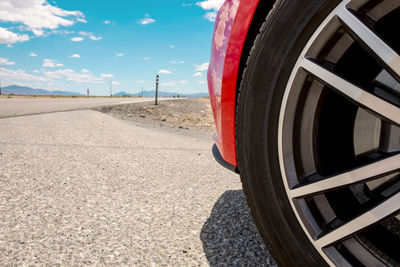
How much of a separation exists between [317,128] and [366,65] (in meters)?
0.28

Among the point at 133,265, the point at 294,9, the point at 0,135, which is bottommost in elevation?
the point at 133,265

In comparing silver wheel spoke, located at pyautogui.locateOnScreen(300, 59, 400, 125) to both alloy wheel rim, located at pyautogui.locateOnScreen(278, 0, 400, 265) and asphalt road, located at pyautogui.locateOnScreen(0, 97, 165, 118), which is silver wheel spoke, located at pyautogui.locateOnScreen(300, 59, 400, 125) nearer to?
alloy wheel rim, located at pyautogui.locateOnScreen(278, 0, 400, 265)

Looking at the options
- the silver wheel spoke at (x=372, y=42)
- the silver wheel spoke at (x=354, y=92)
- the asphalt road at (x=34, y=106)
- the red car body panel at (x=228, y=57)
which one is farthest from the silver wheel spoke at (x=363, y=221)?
the asphalt road at (x=34, y=106)

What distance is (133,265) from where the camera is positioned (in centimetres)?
112

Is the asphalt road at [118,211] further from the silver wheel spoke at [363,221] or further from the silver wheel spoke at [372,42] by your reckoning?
the silver wheel spoke at [372,42]

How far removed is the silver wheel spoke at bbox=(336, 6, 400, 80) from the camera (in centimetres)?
78

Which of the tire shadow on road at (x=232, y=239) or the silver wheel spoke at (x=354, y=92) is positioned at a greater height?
the silver wheel spoke at (x=354, y=92)

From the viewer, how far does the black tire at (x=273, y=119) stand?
882 millimetres

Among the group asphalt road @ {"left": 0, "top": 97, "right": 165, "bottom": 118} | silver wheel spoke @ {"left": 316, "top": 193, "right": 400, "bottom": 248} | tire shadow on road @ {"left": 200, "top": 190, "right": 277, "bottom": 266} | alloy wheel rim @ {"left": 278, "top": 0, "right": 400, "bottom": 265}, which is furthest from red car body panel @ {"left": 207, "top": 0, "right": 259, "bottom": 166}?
asphalt road @ {"left": 0, "top": 97, "right": 165, "bottom": 118}

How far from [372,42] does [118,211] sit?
1477mm

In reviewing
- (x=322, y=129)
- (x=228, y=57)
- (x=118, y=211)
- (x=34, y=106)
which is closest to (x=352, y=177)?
(x=322, y=129)

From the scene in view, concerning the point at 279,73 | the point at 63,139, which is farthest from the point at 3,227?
the point at 63,139

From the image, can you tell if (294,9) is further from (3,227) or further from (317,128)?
(3,227)

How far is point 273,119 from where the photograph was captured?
A: 945 mm
